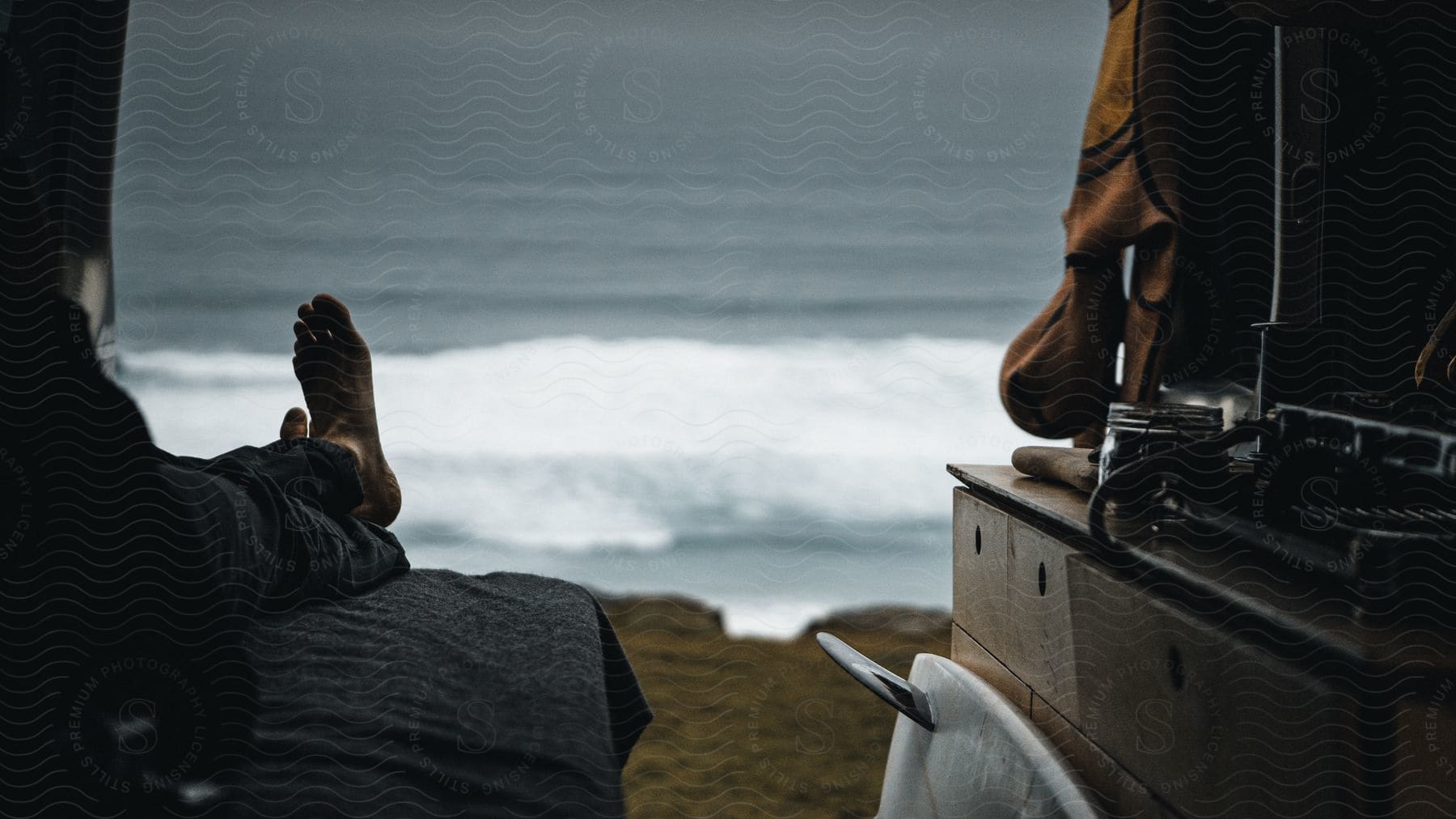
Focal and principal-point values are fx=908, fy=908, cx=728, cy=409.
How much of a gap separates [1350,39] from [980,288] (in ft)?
1.46

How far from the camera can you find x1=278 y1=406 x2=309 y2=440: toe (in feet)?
4.33

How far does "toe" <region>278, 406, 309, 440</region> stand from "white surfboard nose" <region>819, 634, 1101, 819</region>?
0.86 m

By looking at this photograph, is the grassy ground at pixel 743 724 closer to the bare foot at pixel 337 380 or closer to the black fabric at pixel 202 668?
the bare foot at pixel 337 380

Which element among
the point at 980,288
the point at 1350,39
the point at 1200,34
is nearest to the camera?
the point at 1350,39

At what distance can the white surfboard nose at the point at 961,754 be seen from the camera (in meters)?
0.62

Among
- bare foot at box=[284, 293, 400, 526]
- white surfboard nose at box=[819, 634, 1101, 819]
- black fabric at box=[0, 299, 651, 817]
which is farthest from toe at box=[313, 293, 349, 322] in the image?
white surfboard nose at box=[819, 634, 1101, 819]

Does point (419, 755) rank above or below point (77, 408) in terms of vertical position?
below

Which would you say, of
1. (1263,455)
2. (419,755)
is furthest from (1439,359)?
(419,755)

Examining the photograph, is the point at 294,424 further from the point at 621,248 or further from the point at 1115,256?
the point at 1115,256

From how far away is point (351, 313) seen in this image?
1220 millimetres

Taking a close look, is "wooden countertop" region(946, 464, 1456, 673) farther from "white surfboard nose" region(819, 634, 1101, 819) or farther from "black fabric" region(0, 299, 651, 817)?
"black fabric" region(0, 299, 651, 817)

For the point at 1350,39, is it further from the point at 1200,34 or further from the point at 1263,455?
the point at 1263,455

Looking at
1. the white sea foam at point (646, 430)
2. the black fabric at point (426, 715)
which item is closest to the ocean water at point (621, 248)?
the white sea foam at point (646, 430)

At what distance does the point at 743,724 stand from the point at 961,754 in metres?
0.70
